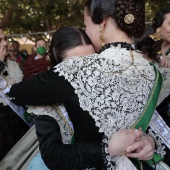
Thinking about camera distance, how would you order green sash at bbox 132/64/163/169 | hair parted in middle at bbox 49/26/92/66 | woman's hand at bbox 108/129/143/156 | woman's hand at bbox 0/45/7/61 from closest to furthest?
woman's hand at bbox 108/129/143/156
green sash at bbox 132/64/163/169
hair parted in middle at bbox 49/26/92/66
woman's hand at bbox 0/45/7/61

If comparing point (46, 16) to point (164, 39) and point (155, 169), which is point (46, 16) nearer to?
point (164, 39)

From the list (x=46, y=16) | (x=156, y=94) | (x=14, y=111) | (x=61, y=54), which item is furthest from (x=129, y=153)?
(x=46, y=16)

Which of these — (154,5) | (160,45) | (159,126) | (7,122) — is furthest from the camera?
(154,5)

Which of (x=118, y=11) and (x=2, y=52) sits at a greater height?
(x=118, y=11)

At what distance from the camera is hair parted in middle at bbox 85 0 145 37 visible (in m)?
1.24

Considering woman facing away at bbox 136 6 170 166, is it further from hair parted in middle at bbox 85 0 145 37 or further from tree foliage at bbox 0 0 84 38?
tree foliage at bbox 0 0 84 38

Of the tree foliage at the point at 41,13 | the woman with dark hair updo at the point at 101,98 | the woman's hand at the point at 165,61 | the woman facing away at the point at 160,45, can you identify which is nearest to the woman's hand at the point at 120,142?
the woman with dark hair updo at the point at 101,98

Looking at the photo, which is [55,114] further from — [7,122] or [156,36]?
[7,122]

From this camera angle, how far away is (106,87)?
1181 millimetres

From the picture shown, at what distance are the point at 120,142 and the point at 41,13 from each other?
482 inches

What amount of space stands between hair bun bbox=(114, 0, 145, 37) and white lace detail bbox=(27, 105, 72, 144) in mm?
418

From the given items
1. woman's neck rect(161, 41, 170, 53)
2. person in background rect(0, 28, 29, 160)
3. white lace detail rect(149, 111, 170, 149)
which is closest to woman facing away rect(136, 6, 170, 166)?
woman's neck rect(161, 41, 170, 53)

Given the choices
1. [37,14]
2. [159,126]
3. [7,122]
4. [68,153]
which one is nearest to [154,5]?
[37,14]

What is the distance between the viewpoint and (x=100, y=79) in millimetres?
1182
